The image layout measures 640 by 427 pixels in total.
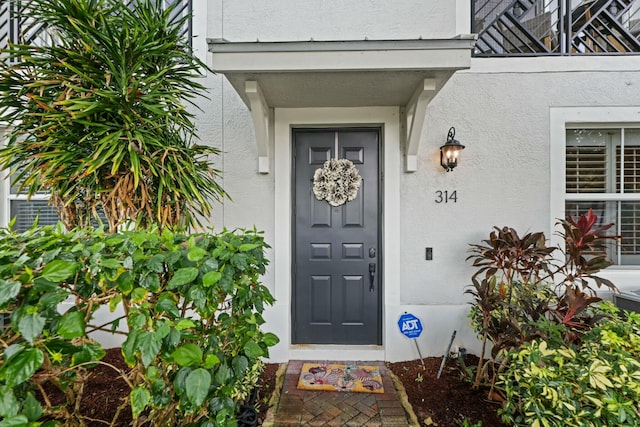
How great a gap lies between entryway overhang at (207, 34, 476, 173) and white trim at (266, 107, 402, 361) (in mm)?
287

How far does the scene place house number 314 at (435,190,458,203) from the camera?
2.79 meters

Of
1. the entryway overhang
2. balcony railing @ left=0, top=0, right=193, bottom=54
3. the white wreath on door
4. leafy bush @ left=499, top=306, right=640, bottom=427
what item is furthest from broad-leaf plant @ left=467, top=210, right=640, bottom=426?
balcony railing @ left=0, top=0, right=193, bottom=54

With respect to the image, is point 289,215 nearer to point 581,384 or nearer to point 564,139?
point 581,384

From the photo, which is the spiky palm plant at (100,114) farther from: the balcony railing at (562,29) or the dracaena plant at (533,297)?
the balcony railing at (562,29)

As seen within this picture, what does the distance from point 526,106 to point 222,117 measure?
3.05 meters

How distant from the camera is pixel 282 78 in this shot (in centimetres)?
222

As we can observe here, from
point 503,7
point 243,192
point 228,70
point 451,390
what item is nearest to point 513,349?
point 451,390

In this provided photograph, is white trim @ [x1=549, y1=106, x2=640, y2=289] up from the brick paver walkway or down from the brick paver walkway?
up

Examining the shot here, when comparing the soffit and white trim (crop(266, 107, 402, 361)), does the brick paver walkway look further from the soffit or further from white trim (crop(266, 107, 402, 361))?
the soffit

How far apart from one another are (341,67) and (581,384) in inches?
94.1

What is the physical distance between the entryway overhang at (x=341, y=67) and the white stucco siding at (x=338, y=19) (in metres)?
0.39

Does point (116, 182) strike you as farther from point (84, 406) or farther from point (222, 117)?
point (84, 406)

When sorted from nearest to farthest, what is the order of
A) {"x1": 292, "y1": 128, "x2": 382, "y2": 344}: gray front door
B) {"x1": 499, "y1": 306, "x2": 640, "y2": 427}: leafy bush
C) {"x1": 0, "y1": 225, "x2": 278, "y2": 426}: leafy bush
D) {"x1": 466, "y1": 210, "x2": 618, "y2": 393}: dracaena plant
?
{"x1": 0, "y1": 225, "x2": 278, "y2": 426}: leafy bush, {"x1": 499, "y1": 306, "x2": 640, "y2": 427}: leafy bush, {"x1": 466, "y1": 210, "x2": 618, "y2": 393}: dracaena plant, {"x1": 292, "y1": 128, "x2": 382, "y2": 344}: gray front door

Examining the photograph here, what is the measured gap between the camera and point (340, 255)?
2.93 metres
